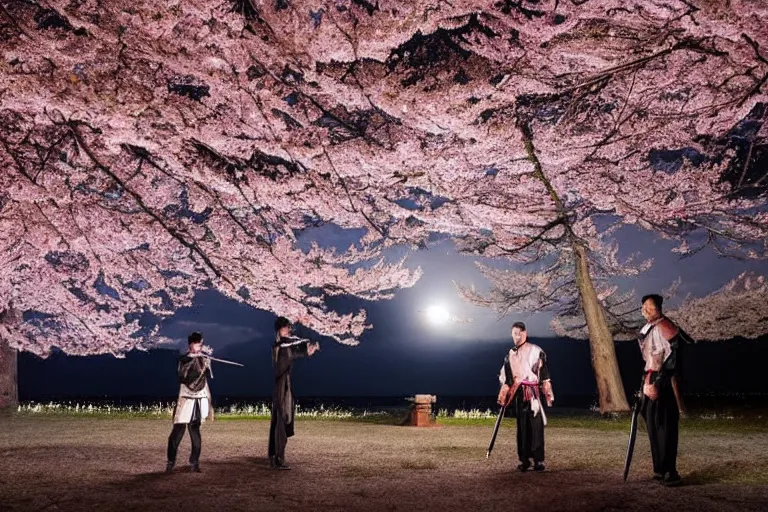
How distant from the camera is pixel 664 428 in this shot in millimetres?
6660

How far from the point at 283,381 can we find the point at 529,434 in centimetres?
308

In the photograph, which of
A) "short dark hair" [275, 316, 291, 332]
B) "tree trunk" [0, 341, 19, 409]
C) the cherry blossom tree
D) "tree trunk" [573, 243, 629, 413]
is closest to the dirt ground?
"short dark hair" [275, 316, 291, 332]

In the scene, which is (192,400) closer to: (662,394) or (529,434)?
(529,434)

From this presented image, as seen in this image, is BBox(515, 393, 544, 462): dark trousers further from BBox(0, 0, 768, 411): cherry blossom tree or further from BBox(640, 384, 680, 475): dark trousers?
BBox(0, 0, 768, 411): cherry blossom tree

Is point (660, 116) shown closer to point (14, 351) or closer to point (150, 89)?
point (150, 89)

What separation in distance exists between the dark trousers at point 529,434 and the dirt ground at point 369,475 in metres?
0.27

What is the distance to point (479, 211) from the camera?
39.0ft

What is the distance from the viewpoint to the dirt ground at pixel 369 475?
5.68 meters

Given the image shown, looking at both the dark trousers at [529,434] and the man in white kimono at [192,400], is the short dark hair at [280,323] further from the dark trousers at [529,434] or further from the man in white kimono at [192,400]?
the dark trousers at [529,434]

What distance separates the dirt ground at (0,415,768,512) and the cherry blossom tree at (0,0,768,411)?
290 centimetres

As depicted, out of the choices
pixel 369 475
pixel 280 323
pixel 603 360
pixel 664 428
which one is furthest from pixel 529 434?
pixel 603 360

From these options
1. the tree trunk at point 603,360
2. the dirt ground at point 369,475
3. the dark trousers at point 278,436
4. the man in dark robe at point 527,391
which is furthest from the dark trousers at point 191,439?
the tree trunk at point 603,360

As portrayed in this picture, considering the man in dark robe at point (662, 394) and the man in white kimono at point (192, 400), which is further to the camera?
the man in white kimono at point (192, 400)

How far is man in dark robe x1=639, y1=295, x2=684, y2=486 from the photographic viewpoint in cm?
659
